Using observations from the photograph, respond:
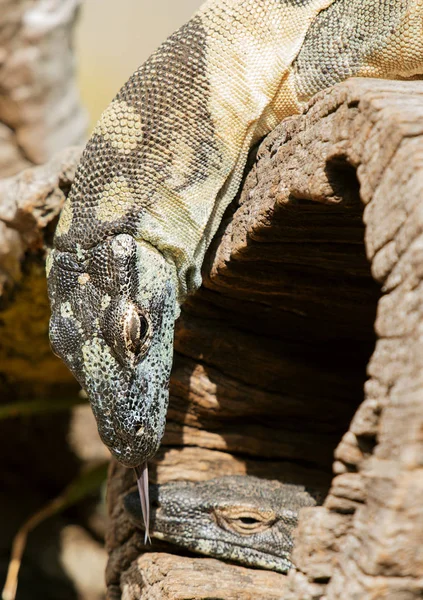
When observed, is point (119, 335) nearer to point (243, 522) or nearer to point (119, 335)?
point (119, 335)

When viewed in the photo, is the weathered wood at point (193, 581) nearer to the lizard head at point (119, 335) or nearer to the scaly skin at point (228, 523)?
the scaly skin at point (228, 523)

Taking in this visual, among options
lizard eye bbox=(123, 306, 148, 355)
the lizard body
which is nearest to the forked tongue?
Answer: the lizard body

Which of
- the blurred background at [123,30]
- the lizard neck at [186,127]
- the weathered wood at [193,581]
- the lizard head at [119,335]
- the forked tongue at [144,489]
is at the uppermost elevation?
the blurred background at [123,30]

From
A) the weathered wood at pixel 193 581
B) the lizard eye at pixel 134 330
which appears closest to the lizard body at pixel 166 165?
the lizard eye at pixel 134 330

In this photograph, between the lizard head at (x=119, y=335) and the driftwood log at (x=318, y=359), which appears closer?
the driftwood log at (x=318, y=359)

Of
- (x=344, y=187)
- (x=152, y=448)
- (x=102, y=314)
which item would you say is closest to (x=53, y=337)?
(x=102, y=314)

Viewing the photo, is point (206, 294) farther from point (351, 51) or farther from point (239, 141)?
point (351, 51)

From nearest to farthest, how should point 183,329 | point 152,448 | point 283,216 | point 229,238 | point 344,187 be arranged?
point 344,187, point 283,216, point 152,448, point 229,238, point 183,329
